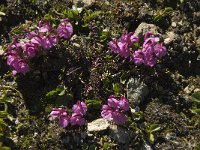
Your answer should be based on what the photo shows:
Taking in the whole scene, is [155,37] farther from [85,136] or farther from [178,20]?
[85,136]

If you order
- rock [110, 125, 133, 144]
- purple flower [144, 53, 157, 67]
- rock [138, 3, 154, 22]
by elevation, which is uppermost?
rock [138, 3, 154, 22]

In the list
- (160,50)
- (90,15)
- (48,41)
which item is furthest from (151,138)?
(90,15)

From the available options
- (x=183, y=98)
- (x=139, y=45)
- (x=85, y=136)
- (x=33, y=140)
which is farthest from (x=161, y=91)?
(x=33, y=140)

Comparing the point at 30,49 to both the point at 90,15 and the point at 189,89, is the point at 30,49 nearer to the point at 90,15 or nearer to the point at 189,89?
the point at 90,15

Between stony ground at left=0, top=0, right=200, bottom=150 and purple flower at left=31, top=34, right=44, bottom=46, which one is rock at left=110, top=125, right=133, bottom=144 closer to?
stony ground at left=0, top=0, right=200, bottom=150

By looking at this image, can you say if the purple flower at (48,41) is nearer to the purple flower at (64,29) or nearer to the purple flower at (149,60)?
the purple flower at (64,29)

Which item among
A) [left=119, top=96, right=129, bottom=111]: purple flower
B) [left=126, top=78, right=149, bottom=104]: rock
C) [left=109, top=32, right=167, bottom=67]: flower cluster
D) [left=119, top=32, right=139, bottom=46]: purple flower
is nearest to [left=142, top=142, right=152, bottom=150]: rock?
[left=119, top=96, right=129, bottom=111]: purple flower
